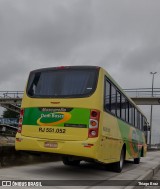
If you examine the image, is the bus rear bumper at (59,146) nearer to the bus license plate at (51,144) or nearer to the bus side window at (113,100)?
the bus license plate at (51,144)

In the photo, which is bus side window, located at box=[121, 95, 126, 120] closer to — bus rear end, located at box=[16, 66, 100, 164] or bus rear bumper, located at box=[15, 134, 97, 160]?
bus rear end, located at box=[16, 66, 100, 164]

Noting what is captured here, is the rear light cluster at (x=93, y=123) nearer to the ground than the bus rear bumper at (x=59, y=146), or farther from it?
farther from it

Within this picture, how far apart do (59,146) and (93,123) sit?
1.02 m

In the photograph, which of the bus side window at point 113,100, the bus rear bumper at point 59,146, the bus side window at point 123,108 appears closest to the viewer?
the bus rear bumper at point 59,146

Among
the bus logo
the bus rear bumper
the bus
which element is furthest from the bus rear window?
the bus rear bumper

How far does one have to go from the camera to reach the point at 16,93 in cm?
6166

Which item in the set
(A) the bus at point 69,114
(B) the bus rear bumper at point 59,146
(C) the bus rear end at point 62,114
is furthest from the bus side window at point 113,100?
(B) the bus rear bumper at point 59,146

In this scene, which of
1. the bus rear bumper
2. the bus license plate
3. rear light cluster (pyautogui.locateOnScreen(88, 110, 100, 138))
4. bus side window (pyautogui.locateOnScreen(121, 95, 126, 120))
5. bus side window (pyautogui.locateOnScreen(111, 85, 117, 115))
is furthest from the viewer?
bus side window (pyautogui.locateOnScreen(121, 95, 126, 120))

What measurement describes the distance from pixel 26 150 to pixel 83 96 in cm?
205

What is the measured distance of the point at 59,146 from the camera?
953 centimetres

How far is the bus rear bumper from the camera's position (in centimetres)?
926

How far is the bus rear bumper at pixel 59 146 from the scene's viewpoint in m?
9.26

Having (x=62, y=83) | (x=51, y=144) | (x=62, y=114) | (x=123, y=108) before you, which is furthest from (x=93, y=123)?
(x=123, y=108)

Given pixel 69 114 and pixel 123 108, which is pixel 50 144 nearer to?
pixel 69 114
